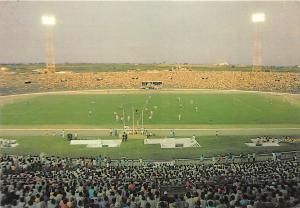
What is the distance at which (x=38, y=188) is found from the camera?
9992 millimetres

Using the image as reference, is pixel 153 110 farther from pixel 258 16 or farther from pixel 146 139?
pixel 258 16

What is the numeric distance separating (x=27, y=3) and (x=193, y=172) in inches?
317

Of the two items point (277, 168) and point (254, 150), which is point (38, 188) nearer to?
point (277, 168)

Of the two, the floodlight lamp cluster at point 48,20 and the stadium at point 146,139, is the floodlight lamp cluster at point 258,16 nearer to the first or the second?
the stadium at point 146,139

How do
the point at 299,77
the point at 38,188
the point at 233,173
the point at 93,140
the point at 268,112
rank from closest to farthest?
the point at 38,188 → the point at 233,173 → the point at 93,140 → the point at 268,112 → the point at 299,77

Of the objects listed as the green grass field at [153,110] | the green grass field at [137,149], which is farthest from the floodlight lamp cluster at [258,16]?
the green grass field at [153,110]

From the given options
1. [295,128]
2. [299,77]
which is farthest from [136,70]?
[295,128]

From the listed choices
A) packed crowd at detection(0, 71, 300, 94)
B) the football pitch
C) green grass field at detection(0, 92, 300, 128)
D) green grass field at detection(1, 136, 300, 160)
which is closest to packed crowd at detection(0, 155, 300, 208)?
green grass field at detection(1, 136, 300, 160)

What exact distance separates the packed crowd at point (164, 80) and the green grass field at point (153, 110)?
1533 mm

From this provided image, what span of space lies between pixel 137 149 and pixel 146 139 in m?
2.09

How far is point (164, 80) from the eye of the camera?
1944 inches

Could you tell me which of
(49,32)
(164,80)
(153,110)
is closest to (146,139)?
(49,32)

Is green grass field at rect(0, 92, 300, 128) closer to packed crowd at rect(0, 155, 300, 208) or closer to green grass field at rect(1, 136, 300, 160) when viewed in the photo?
green grass field at rect(1, 136, 300, 160)

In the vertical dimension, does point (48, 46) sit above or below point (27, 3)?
below
